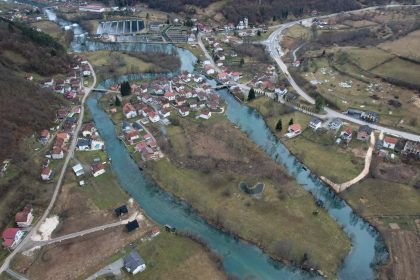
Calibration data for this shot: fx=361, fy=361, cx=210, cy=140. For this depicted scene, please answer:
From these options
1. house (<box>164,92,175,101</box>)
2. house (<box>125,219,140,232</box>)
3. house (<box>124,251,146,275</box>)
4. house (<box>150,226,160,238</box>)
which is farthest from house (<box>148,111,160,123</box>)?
house (<box>124,251,146,275</box>)

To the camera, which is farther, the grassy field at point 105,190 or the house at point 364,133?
the house at point 364,133

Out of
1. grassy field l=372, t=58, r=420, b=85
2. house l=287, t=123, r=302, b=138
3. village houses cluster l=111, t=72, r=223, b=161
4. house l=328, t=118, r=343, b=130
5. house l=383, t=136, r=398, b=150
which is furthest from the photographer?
grassy field l=372, t=58, r=420, b=85

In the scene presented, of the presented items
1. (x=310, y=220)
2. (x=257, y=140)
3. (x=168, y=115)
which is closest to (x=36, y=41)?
(x=168, y=115)

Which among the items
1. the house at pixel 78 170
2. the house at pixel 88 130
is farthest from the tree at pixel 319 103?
the house at pixel 78 170

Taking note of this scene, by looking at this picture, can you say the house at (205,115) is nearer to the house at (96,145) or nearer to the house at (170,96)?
the house at (170,96)

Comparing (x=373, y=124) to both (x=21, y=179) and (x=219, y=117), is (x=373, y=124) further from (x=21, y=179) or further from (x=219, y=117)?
(x=21, y=179)

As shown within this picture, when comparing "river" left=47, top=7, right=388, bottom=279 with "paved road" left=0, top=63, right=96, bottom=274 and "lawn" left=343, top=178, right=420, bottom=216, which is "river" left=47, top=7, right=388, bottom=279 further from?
"paved road" left=0, top=63, right=96, bottom=274

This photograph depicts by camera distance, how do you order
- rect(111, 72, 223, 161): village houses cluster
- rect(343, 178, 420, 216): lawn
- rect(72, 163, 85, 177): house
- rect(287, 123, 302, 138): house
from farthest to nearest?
rect(287, 123, 302, 138): house < rect(111, 72, 223, 161): village houses cluster < rect(72, 163, 85, 177): house < rect(343, 178, 420, 216): lawn
